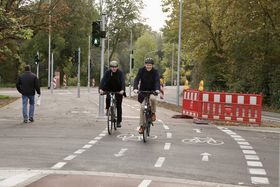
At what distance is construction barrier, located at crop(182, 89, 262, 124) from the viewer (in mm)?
18250

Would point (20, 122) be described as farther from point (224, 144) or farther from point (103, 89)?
point (224, 144)

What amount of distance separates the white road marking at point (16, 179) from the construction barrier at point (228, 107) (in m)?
11.0

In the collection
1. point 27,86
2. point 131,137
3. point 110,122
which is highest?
point 27,86

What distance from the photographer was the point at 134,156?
10445 millimetres

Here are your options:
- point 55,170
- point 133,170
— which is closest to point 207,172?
point 133,170

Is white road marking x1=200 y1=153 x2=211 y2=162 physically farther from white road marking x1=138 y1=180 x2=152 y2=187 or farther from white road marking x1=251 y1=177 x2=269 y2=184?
white road marking x1=138 y1=180 x2=152 y2=187

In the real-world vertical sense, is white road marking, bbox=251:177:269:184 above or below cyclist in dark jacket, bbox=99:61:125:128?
below

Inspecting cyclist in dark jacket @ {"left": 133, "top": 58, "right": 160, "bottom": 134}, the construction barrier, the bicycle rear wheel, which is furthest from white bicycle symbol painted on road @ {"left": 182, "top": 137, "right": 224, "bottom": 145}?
the construction barrier

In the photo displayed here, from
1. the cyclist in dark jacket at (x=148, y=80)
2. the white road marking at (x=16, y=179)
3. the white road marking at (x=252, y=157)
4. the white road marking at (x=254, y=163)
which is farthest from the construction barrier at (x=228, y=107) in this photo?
the white road marking at (x=16, y=179)

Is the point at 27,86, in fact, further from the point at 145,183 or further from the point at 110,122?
the point at 145,183

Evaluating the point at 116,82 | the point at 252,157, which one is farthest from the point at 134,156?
the point at 116,82

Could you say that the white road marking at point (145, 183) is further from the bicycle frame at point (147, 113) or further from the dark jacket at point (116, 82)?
the dark jacket at point (116, 82)

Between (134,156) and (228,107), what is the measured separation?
337 inches

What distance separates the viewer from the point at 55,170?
28.7ft
